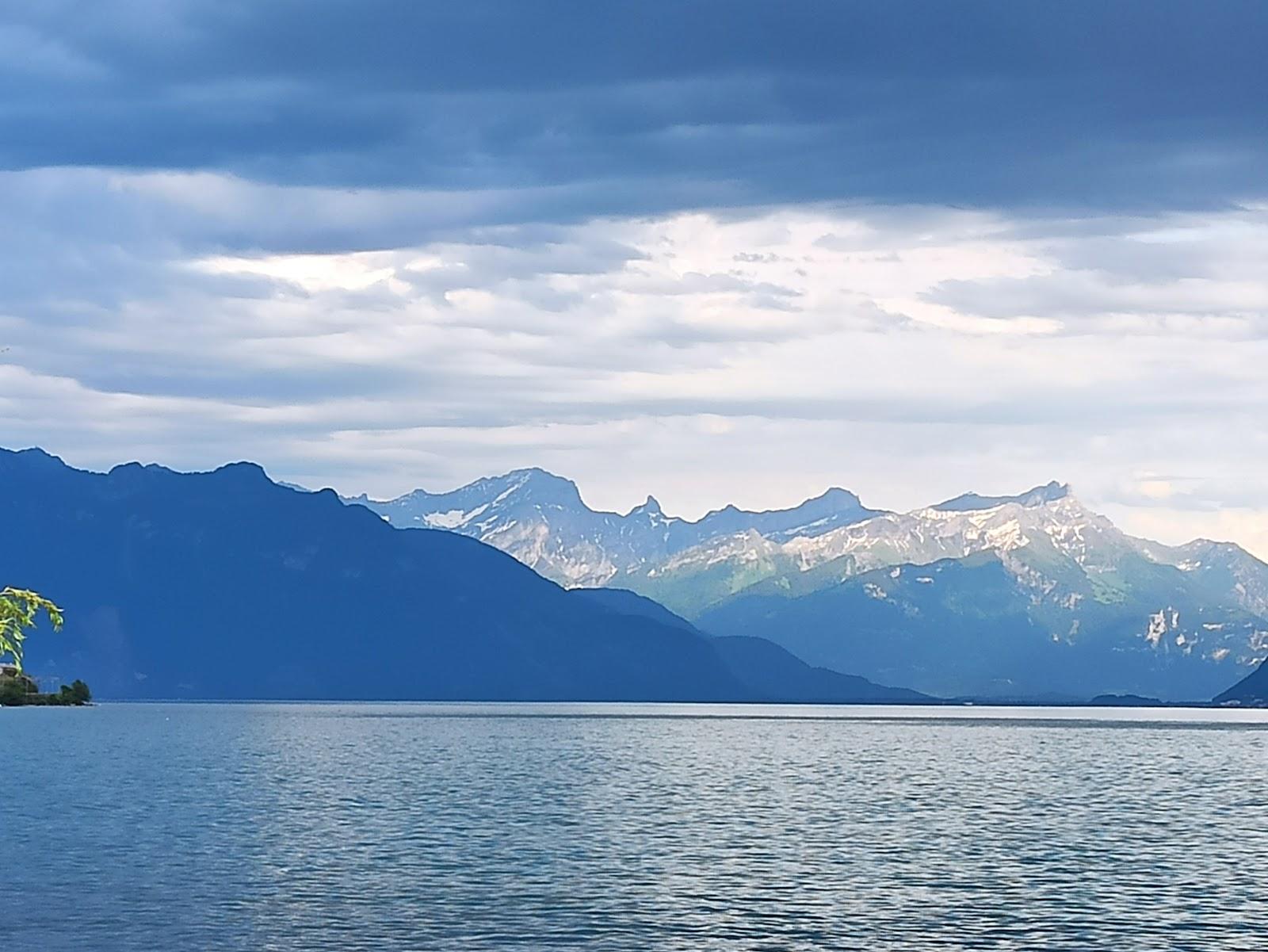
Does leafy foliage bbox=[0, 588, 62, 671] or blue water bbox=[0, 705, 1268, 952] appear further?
blue water bbox=[0, 705, 1268, 952]

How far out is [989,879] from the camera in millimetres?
98625

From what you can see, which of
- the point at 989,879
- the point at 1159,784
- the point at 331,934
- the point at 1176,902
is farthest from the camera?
the point at 1159,784

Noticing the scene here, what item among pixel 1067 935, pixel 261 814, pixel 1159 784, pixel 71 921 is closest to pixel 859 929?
pixel 1067 935

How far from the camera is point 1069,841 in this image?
397 feet

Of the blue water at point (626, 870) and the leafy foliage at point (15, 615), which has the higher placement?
the leafy foliage at point (15, 615)

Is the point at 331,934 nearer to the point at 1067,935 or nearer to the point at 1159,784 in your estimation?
the point at 1067,935

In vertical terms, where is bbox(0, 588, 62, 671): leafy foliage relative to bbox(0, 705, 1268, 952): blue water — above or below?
above

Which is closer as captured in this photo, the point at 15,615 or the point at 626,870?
the point at 15,615

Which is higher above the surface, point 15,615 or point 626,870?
point 15,615

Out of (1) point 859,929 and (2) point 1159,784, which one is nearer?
(1) point 859,929

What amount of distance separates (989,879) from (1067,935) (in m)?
19.6

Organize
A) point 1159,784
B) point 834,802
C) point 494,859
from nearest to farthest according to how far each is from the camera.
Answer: point 494,859 < point 834,802 < point 1159,784

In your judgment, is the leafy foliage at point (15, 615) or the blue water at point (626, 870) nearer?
the leafy foliage at point (15, 615)

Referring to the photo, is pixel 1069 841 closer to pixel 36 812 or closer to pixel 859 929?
pixel 859 929
